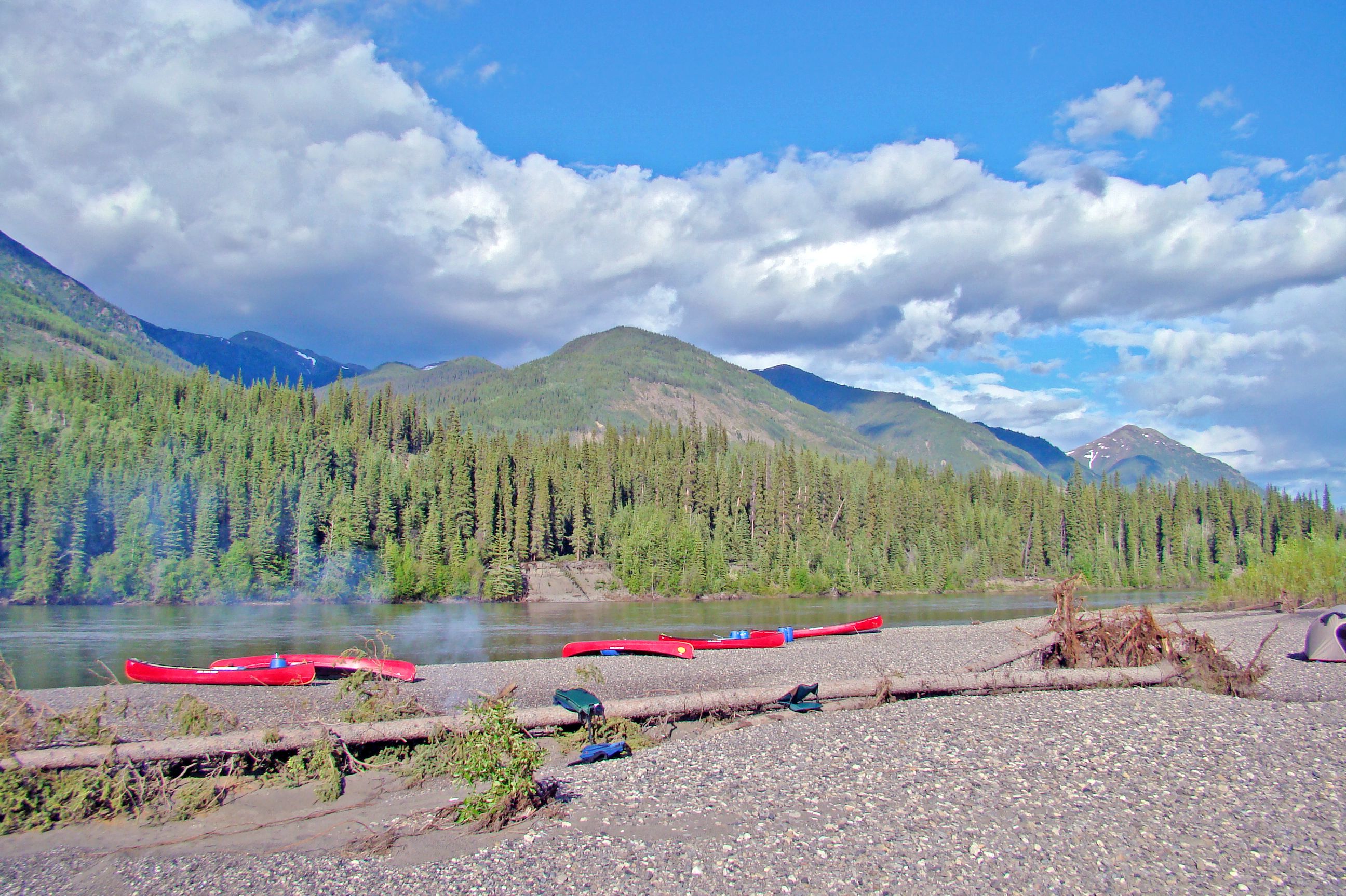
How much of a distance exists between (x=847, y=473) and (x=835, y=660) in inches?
4034

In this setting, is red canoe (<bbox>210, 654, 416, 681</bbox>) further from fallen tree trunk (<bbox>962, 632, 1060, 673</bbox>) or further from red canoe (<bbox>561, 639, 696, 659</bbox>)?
fallen tree trunk (<bbox>962, 632, 1060, 673</bbox>)

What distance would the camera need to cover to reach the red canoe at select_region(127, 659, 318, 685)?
25.9 meters

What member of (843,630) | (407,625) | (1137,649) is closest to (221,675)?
(1137,649)

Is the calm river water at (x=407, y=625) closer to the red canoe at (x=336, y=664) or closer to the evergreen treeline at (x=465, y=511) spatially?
the red canoe at (x=336, y=664)

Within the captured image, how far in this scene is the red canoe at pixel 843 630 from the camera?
43.5 metres

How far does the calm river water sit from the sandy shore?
55.7 feet

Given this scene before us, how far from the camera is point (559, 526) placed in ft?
358

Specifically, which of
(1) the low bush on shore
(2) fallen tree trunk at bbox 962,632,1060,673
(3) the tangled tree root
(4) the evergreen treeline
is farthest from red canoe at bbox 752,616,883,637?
(4) the evergreen treeline

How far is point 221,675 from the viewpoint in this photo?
26234mm

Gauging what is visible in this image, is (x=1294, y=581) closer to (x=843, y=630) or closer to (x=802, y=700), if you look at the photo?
(x=843, y=630)

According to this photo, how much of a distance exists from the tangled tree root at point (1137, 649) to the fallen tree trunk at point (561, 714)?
719mm

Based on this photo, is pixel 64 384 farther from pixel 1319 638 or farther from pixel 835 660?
pixel 1319 638

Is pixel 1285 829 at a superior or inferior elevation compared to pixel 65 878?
superior

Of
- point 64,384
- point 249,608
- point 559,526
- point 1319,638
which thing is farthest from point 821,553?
point 64,384
